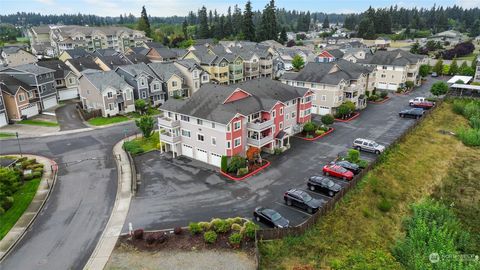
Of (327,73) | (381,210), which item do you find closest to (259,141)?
(381,210)

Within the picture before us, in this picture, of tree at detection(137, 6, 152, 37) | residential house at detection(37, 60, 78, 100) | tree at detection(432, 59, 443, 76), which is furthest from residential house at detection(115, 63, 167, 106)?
tree at detection(137, 6, 152, 37)

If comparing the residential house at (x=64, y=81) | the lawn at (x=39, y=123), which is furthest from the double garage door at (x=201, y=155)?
the residential house at (x=64, y=81)

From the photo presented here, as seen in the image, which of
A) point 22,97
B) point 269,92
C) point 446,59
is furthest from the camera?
point 446,59

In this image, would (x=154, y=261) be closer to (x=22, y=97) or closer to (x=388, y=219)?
(x=388, y=219)

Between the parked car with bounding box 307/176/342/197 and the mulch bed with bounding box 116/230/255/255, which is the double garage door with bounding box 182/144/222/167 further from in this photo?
the mulch bed with bounding box 116/230/255/255

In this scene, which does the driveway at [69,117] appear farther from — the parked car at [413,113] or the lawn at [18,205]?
the parked car at [413,113]

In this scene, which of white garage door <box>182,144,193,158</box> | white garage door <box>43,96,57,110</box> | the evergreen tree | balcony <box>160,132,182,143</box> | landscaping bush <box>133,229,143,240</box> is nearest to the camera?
landscaping bush <box>133,229,143,240</box>

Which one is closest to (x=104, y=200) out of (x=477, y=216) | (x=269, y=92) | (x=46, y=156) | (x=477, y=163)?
(x=46, y=156)
